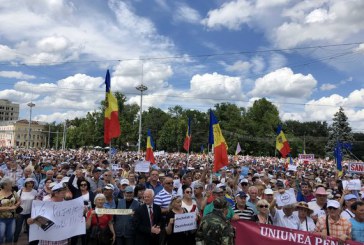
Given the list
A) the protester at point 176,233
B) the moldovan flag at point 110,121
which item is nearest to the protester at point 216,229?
the protester at point 176,233

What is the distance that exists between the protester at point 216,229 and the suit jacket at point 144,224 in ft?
3.67

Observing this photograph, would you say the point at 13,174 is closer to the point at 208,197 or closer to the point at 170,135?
the point at 208,197

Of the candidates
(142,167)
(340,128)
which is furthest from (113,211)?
(340,128)

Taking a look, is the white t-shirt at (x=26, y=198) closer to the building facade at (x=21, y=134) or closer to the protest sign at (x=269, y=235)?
the protest sign at (x=269, y=235)

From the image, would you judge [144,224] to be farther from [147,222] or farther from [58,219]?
[58,219]

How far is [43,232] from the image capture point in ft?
17.2

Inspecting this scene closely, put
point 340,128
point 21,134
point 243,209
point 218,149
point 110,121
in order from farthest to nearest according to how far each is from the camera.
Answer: point 21,134 → point 340,128 → point 110,121 → point 218,149 → point 243,209

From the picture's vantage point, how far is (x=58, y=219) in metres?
5.36

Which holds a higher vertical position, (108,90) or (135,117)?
(135,117)

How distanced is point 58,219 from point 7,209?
1494 mm

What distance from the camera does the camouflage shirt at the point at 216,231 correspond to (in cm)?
482

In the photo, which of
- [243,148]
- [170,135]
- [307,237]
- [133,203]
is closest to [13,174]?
[133,203]

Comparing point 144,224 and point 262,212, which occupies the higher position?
point 262,212

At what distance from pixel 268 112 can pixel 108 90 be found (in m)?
81.6
